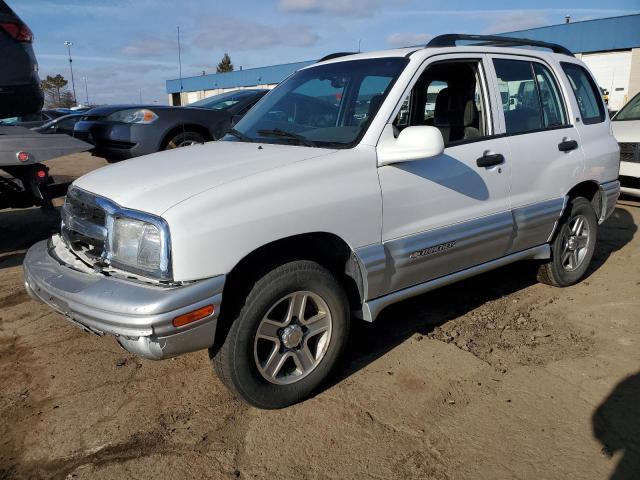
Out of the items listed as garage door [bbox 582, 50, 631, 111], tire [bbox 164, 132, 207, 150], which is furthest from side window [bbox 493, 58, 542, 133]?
garage door [bbox 582, 50, 631, 111]

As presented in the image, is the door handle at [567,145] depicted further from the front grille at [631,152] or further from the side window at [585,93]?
the front grille at [631,152]

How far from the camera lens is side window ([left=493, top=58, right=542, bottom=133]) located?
3.99 m

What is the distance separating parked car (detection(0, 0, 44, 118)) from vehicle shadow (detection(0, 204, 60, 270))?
111 centimetres

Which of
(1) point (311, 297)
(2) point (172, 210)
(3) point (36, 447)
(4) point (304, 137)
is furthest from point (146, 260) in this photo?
(4) point (304, 137)

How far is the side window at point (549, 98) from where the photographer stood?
436 cm

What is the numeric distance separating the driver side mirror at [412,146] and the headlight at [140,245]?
A: 1.32 m

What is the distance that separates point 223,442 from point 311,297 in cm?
88

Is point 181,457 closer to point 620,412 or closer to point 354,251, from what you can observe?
point 354,251

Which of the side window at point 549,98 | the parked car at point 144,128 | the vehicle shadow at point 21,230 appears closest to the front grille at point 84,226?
the vehicle shadow at point 21,230

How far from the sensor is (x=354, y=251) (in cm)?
303

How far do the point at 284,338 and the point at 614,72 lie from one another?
29.4 m

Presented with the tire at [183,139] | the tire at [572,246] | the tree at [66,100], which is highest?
the tire at [183,139]

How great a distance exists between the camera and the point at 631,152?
7383 mm

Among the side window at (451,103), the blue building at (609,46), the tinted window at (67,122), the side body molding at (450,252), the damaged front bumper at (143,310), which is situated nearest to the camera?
the damaged front bumper at (143,310)
